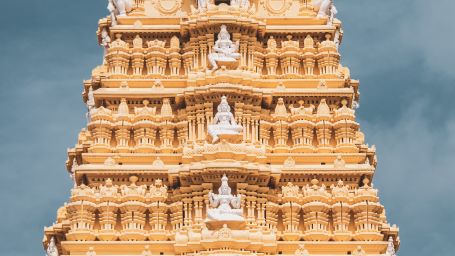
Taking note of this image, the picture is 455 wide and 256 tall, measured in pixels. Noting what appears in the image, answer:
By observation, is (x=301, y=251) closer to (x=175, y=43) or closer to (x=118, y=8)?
(x=175, y=43)

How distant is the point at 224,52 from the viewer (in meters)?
52.2

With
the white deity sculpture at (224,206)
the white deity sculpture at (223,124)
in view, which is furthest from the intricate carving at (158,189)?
the white deity sculpture at (223,124)

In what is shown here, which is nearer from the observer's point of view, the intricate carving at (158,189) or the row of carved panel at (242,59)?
the intricate carving at (158,189)

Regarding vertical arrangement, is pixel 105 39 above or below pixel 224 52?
above

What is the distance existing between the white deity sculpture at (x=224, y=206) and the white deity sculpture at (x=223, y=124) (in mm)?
1999

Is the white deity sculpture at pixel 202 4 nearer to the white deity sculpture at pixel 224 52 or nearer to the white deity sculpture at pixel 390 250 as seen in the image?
the white deity sculpture at pixel 224 52

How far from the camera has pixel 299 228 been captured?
49312mm

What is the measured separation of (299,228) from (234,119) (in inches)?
184

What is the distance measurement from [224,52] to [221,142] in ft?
13.7

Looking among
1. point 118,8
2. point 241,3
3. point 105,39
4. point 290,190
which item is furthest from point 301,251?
point 118,8

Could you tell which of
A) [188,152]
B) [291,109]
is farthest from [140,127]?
[291,109]

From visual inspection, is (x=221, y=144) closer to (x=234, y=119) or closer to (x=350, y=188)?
(x=234, y=119)

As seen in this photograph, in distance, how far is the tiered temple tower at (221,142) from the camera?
4869cm

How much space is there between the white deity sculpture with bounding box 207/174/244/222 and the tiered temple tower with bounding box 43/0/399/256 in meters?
0.05
